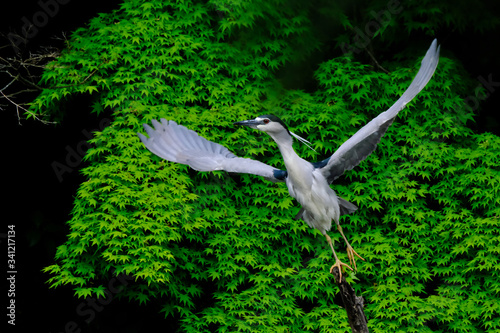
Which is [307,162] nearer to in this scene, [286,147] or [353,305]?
[286,147]

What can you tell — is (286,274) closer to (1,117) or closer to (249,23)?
(249,23)

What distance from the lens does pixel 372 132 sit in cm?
330

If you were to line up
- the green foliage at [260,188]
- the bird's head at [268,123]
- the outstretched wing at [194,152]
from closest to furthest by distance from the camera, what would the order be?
the bird's head at [268,123], the outstretched wing at [194,152], the green foliage at [260,188]

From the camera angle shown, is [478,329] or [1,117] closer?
[478,329]

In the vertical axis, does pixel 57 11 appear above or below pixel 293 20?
above

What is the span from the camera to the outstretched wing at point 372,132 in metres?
3.28

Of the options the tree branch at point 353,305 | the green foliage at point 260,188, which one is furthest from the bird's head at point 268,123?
the green foliage at point 260,188

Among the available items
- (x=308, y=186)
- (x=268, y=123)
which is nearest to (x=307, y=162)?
(x=308, y=186)

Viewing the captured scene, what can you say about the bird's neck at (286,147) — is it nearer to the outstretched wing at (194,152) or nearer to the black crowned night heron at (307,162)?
the black crowned night heron at (307,162)

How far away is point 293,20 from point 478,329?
3013 mm

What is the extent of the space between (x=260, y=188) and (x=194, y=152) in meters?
1.12

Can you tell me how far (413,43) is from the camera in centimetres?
564

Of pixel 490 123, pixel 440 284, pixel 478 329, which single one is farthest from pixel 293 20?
pixel 478 329

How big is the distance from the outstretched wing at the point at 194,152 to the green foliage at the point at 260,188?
29.9 inches
